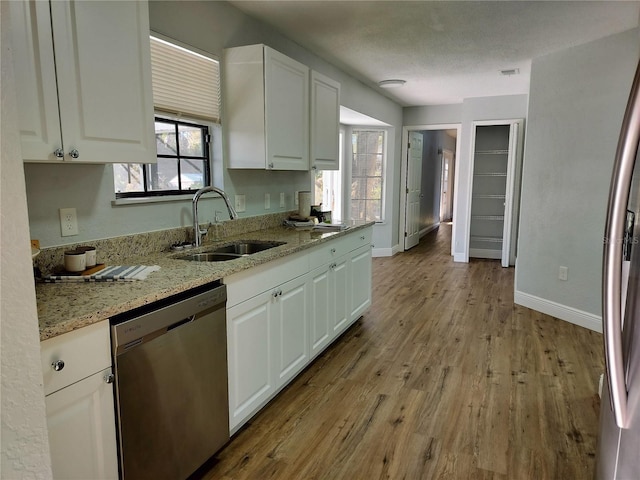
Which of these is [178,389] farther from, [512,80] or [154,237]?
Result: [512,80]

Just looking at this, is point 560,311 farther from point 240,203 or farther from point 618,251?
point 618,251

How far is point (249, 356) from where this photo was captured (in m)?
2.07

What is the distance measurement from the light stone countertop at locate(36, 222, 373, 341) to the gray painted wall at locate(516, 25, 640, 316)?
8.98 feet

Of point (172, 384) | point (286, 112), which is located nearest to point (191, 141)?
point (286, 112)

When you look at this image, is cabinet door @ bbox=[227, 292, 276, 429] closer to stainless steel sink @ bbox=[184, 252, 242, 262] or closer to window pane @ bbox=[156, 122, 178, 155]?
stainless steel sink @ bbox=[184, 252, 242, 262]

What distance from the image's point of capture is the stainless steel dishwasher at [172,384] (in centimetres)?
139

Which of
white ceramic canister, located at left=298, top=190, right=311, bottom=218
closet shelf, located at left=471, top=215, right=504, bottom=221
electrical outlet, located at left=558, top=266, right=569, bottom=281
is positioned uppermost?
white ceramic canister, located at left=298, top=190, right=311, bottom=218

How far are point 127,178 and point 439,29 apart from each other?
2.52 m

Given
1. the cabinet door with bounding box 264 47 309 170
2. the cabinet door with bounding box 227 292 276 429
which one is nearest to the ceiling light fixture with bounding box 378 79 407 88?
the cabinet door with bounding box 264 47 309 170

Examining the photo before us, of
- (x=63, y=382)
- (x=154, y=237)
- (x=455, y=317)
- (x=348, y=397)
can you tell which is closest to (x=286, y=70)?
(x=154, y=237)

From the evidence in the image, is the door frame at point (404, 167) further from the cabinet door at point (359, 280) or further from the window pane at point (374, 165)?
the cabinet door at point (359, 280)

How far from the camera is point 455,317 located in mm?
3902

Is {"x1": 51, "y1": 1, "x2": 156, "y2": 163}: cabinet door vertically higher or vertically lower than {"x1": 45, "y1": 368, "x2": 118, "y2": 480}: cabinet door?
higher

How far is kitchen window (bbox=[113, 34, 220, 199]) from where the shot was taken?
2279 millimetres
